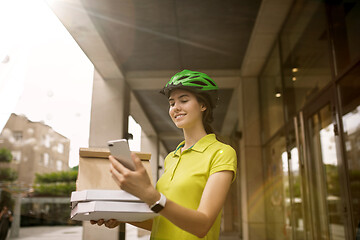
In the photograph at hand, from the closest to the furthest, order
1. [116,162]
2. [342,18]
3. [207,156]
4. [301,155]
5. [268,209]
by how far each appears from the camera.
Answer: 1. [116,162]
2. [207,156]
3. [342,18]
4. [301,155]
5. [268,209]

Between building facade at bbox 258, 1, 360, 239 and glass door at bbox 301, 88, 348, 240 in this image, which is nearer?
building facade at bbox 258, 1, 360, 239

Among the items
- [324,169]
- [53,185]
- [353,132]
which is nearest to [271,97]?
[324,169]

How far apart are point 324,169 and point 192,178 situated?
3.70 meters

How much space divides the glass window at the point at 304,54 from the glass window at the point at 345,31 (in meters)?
0.22

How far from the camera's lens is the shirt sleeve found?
1.05m

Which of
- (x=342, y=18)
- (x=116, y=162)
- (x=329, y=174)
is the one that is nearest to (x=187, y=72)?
(x=116, y=162)

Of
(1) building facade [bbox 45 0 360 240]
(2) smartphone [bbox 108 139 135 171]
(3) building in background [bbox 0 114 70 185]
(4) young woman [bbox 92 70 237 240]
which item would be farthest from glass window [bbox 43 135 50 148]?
(2) smartphone [bbox 108 139 135 171]

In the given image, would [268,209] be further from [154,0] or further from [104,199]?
[104,199]

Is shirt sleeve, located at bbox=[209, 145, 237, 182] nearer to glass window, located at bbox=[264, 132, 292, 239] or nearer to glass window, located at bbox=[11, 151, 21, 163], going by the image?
glass window, located at bbox=[264, 132, 292, 239]

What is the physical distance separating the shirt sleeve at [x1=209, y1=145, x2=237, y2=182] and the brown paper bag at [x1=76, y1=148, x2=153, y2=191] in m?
0.21

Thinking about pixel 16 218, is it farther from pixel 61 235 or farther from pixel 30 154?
pixel 30 154

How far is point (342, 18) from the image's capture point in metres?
3.70

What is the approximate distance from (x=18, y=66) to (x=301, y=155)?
4.02 meters

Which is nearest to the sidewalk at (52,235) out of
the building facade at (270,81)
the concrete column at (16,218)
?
the concrete column at (16,218)
